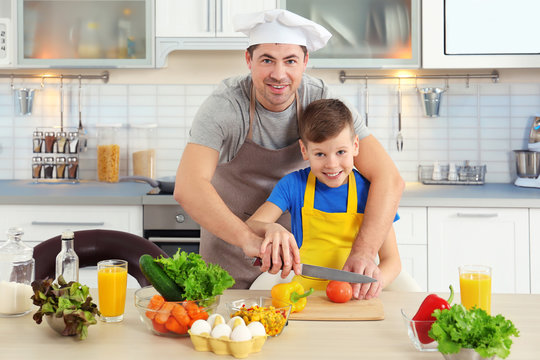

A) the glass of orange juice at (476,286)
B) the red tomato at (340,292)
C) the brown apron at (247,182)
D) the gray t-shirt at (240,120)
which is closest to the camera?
the glass of orange juice at (476,286)

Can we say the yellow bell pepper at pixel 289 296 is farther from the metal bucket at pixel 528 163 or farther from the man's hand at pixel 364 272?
the metal bucket at pixel 528 163

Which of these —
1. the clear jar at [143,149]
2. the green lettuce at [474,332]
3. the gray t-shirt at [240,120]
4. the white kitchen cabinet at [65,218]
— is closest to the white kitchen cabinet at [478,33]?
the gray t-shirt at [240,120]

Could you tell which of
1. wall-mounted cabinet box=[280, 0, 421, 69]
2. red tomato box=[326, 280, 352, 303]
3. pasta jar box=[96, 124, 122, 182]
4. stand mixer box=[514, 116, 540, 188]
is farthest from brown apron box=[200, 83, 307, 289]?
stand mixer box=[514, 116, 540, 188]

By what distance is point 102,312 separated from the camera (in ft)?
4.56

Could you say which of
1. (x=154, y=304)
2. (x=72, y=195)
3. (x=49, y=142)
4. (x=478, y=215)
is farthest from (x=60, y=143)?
(x=154, y=304)

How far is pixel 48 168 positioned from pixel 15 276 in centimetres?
213

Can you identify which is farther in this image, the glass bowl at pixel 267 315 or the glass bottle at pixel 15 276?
the glass bottle at pixel 15 276

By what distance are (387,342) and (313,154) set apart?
75 cm

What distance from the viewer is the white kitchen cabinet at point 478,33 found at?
124 inches

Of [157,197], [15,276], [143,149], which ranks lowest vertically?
[15,276]

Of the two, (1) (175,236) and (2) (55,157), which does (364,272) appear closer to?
(1) (175,236)

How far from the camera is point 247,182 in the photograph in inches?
86.4

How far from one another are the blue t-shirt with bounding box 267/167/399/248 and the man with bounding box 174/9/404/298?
0.07m

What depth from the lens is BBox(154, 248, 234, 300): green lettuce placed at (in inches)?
51.8
